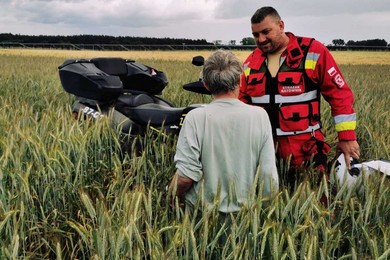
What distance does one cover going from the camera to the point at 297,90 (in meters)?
2.95

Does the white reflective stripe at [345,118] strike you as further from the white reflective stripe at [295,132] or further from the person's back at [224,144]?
the person's back at [224,144]

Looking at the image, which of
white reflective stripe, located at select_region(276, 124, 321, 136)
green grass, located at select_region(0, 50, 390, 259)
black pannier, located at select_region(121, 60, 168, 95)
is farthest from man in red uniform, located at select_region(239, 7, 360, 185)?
black pannier, located at select_region(121, 60, 168, 95)

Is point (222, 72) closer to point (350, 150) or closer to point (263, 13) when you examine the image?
point (263, 13)

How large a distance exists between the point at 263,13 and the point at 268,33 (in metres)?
0.12

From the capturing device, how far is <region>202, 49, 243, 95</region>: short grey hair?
2.06m

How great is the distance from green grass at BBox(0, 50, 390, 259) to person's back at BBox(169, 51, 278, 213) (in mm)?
161

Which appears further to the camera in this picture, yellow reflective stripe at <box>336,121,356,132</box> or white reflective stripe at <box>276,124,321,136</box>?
white reflective stripe at <box>276,124,321,136</box>

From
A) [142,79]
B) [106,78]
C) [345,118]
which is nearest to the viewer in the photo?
[345,118]

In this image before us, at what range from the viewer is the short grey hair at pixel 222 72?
2.06 metres

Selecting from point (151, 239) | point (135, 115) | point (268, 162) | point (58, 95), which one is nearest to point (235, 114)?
point (268, 162)

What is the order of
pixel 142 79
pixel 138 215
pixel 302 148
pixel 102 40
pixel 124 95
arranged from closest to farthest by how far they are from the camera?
pixel 138 215 < pixel 302 148 < pixel 124 95 < pixel 142 79 < pixel 102 40

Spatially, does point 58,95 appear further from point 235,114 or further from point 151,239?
point 151,239

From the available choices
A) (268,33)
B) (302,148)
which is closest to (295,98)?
(302,148)

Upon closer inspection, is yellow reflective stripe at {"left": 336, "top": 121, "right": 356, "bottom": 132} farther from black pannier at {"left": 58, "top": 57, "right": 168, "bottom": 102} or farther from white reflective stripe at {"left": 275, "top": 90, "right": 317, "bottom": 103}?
black pannier at {"left": 58, "top": 57, "right": 168, "bottom": 102}
